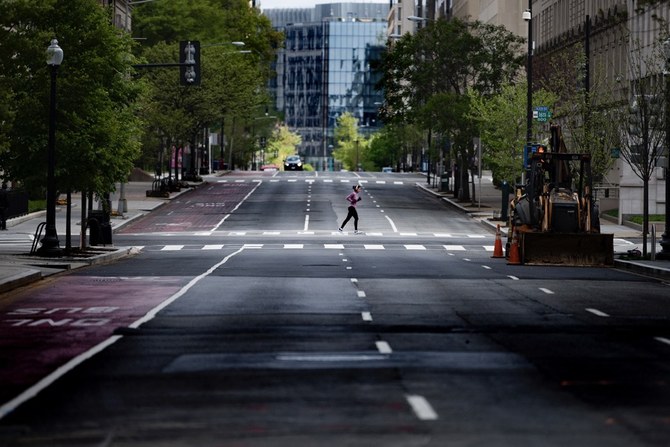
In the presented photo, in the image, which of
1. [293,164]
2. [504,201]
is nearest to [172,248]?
[504,201]

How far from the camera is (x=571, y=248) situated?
4194 centimetres

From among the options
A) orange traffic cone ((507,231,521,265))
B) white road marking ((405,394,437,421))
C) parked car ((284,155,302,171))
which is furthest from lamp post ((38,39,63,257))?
parked car ((284,155,302,171))

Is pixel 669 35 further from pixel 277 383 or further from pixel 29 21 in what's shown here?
pixel 277 383

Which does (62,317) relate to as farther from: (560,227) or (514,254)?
(514,254)

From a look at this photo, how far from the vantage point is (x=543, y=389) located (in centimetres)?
1457

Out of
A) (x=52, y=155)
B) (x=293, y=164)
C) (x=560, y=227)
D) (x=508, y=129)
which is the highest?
(x=508, y=129)

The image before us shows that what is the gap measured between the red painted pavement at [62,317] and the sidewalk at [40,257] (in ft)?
2.46

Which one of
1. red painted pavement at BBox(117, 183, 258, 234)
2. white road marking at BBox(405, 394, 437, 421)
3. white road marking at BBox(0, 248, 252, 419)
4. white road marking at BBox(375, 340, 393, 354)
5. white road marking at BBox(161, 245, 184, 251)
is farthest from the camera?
red painted pavement at BBox(117, 183, 258, 234)

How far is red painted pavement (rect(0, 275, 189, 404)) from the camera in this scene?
55.6ft

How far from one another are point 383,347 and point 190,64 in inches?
1602

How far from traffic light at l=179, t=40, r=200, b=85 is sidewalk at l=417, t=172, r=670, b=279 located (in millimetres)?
16596

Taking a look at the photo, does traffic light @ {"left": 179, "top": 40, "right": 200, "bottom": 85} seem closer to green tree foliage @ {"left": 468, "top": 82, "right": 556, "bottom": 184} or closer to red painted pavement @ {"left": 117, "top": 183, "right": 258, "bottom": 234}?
red painted pavement @ {"left": 117, "top": 183, "right": 258, "bottom": 234}

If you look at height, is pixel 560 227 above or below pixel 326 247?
above

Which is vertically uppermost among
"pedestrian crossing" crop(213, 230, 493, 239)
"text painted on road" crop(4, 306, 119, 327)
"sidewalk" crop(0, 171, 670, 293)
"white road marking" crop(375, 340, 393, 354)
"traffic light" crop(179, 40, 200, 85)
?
"traffic light" crop(179, 40, 200, 85)
